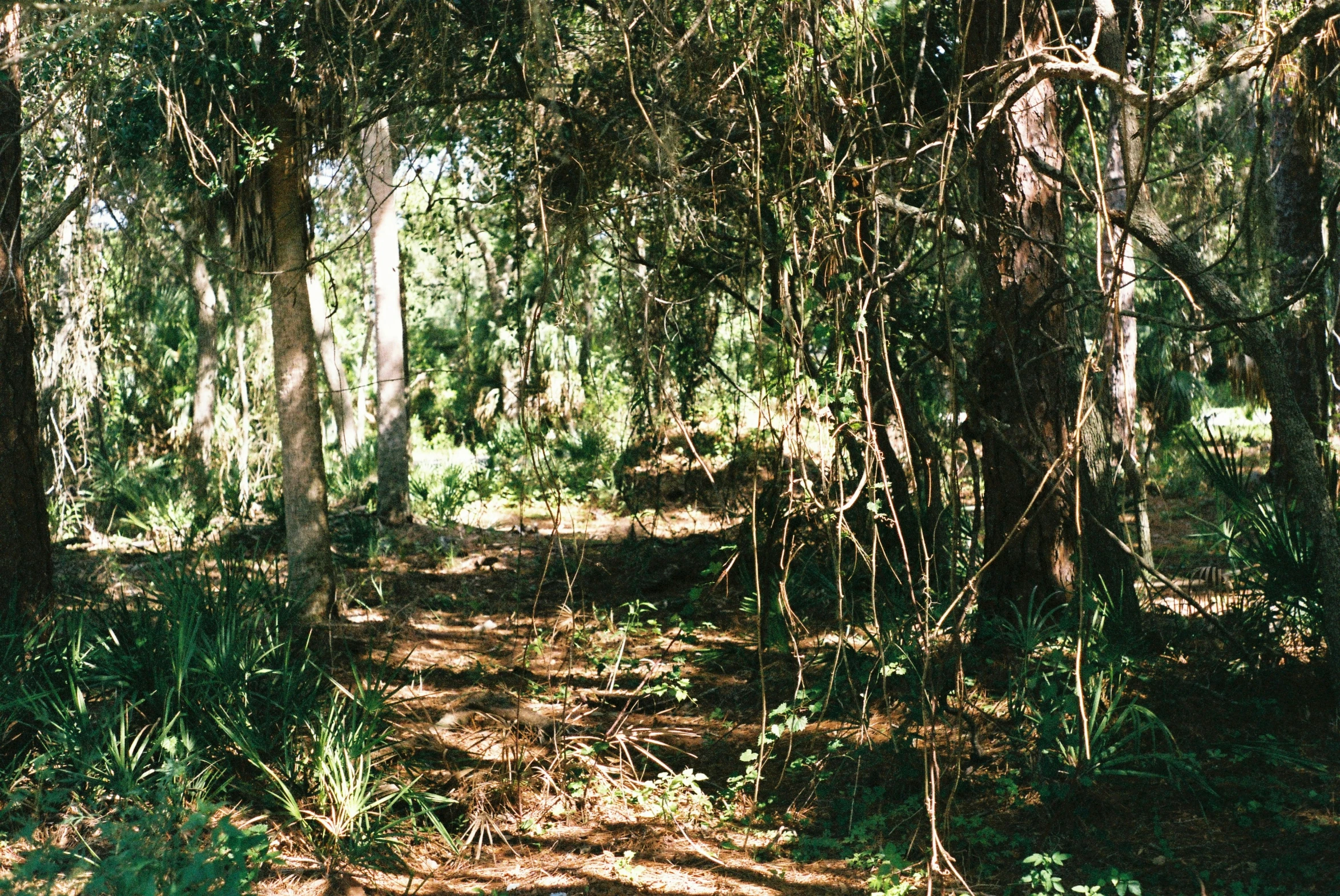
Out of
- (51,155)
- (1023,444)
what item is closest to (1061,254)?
(1023,444)

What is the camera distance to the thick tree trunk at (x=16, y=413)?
18.4ft

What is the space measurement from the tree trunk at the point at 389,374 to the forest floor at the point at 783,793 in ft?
11.5

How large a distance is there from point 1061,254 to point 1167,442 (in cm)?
796

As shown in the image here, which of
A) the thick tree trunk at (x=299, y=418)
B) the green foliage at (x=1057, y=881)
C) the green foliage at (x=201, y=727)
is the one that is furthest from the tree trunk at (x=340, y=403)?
the green foliage at (x=1057, y=881)

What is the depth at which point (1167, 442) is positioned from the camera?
40.8ft

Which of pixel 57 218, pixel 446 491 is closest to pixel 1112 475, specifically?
pixel 57 218

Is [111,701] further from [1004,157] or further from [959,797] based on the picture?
[1004,157]

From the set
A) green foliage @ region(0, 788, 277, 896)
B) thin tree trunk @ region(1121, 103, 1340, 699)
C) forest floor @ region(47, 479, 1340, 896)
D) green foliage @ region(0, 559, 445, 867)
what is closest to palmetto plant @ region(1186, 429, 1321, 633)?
forest floor @ region(47, 479, 1340, 896)

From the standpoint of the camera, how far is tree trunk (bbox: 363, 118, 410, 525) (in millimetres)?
10414

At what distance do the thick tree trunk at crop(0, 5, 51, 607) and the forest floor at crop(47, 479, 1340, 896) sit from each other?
193cm

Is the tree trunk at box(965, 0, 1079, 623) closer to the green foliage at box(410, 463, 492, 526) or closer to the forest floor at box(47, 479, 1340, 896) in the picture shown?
the forest floor at box(47, 479, 1340, 896)

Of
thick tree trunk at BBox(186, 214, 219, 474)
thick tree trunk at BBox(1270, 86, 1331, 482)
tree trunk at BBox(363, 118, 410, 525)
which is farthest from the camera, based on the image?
thick tree trunk at BBox(186, 214, 219, 474)

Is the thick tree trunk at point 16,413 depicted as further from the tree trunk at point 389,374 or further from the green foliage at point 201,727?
the tree trunk at point 389,374

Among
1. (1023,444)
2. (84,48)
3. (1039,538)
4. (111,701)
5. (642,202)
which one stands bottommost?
(111,701)
